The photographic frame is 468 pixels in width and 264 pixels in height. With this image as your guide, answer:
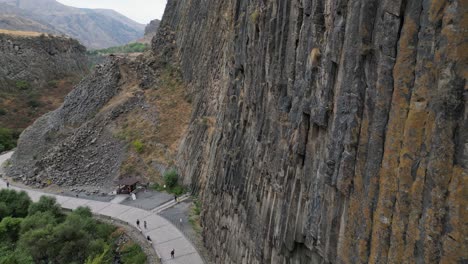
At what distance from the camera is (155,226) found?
36.5 m

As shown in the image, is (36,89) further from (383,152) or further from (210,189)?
(383,152)

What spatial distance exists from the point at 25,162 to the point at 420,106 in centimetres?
5889

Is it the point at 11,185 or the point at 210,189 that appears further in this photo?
the point at 11,185

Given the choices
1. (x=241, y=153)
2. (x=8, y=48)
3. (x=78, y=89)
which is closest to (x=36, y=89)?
(x=8, y=48)

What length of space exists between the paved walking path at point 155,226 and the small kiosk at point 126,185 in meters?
2.40

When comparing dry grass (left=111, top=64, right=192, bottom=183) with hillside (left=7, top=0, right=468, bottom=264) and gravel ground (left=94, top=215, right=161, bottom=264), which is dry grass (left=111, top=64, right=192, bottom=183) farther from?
hillside (left=7, top=0, right=468, bottom=264)

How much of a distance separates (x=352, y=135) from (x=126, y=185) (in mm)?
37846

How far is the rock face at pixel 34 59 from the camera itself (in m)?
89.6

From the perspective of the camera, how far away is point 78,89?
210 feet

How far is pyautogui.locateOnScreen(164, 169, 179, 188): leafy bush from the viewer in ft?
143

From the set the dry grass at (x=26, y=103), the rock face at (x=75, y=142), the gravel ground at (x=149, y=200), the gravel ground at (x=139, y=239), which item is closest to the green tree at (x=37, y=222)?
the gravel ground at (x=139, y=239)

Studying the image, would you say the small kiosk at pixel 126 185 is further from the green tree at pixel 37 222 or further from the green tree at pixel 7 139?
the green tree at pixel 7 139

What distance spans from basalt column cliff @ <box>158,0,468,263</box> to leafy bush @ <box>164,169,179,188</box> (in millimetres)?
19039

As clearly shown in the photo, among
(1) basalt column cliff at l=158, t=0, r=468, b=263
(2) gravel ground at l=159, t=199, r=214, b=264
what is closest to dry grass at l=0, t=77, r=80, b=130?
(2) gravel ground at l=159, t=199, r=214, b=264
